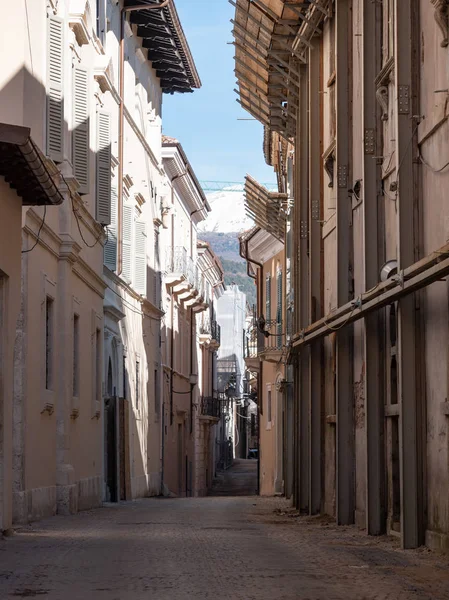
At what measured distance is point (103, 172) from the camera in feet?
82.7

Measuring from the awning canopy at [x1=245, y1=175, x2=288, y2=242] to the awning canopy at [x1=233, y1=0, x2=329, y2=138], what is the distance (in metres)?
7.32

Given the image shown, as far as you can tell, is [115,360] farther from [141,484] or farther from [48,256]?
[48,256]

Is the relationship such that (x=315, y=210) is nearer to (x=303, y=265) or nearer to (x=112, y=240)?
(x=303, y=265)

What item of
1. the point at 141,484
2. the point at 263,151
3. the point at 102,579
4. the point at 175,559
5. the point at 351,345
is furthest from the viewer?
the point at 263,151

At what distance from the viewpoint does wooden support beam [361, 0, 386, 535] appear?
14477 mm

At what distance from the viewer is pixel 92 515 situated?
21062 millimetres

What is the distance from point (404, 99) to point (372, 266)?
253 centimetres

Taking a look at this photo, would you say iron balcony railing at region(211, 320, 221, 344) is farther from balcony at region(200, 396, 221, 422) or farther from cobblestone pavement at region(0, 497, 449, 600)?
cobblestone pavement at region(0, 497, 449, 600)

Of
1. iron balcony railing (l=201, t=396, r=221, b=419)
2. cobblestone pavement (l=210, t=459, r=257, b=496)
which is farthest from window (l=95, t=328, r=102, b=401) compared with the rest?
iron balcony railing (l=201, t=396, r=221, b=419)

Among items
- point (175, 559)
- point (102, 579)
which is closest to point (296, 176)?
point (175, 559)

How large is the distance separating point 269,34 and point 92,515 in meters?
8.65

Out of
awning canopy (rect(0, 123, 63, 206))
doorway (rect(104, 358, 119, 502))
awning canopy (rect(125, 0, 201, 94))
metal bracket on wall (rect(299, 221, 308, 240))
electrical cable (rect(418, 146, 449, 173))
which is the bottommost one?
doorway (rect(104, 358, 119, 502))

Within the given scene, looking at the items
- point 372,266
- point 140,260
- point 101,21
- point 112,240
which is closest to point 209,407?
point 140,260

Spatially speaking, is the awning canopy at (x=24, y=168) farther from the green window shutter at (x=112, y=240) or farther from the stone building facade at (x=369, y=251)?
the green window shutter at (x=112, y=240)
